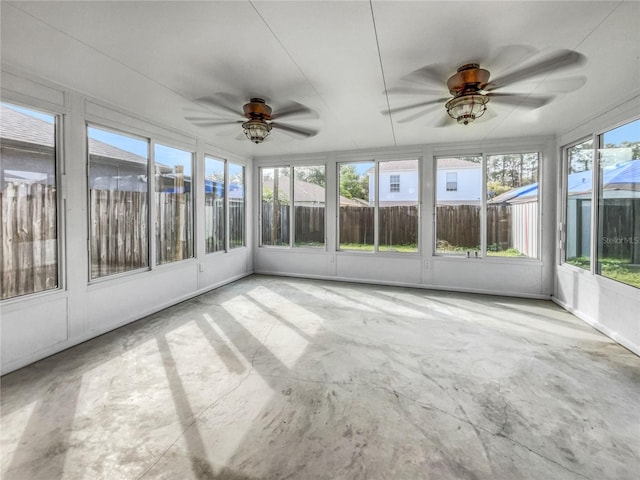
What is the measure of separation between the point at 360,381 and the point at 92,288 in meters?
3.05

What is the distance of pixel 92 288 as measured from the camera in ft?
10.7

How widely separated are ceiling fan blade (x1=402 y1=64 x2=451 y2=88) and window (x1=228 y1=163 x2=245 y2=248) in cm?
410

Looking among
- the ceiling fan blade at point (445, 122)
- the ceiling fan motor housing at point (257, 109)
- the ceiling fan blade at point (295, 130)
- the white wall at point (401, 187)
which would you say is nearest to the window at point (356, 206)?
the white wall at point (401, 187)

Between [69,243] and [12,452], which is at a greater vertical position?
[69,243]

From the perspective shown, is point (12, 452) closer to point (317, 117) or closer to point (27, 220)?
point (27, 220)

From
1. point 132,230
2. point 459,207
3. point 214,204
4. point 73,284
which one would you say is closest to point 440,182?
point 459,207

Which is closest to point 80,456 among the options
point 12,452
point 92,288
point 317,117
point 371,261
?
point 12,452

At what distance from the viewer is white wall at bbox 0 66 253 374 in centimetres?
262

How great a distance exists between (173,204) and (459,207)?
4.79m

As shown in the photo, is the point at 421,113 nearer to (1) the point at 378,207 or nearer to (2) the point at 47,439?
(1) the point at 378,207

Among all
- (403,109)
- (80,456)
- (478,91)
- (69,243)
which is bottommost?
(80,456)

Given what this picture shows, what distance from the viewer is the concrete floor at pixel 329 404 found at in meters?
1.62

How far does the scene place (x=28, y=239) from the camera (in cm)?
278

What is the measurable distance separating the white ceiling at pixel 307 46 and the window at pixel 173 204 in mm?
1008
